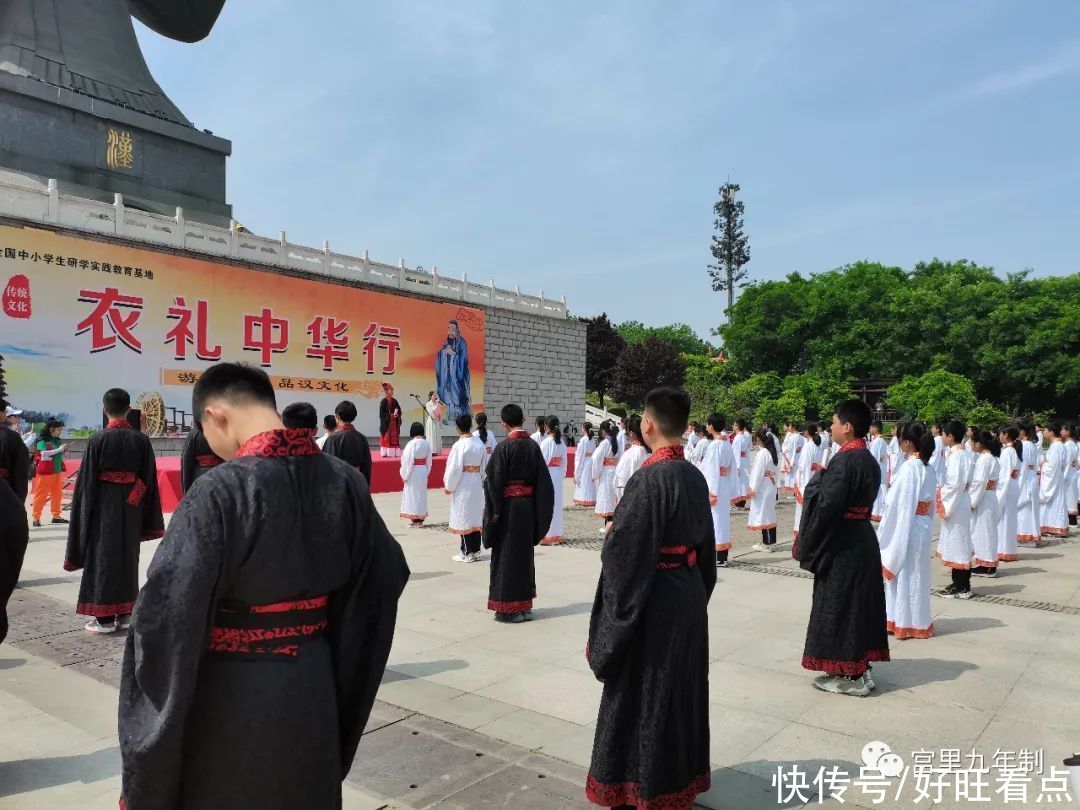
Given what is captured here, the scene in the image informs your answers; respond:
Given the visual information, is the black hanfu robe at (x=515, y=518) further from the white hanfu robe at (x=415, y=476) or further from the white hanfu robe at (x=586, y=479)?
the white hanfu robe at (x=586, y=479)

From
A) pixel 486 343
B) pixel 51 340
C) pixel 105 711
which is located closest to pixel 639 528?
pixel 105 711

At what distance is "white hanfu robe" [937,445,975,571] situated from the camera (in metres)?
7.04

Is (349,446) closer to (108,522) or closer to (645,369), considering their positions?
(108,522)

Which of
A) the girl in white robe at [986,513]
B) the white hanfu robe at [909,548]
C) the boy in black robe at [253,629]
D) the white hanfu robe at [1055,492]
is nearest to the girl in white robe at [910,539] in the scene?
the white hanfu robe at [909,548]

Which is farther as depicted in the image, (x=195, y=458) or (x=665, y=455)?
(x=195, y=458)

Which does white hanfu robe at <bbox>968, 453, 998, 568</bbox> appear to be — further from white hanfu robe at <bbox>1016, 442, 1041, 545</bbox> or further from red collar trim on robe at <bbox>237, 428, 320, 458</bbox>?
red collar trim on robe at <bbox>237, 428, 320, 458</bbox>

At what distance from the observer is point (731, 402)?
114 ft

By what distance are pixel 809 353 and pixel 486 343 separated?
1932 centimetres

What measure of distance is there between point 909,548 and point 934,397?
25272 mm

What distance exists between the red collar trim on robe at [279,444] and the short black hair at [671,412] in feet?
5.05

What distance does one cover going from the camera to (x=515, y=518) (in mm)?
6008

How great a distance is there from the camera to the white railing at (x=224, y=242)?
47.8 ft

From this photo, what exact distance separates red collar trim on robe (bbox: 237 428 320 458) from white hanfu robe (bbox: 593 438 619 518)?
28.8 ft

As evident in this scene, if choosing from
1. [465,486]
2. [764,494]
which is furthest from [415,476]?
[764,494]
